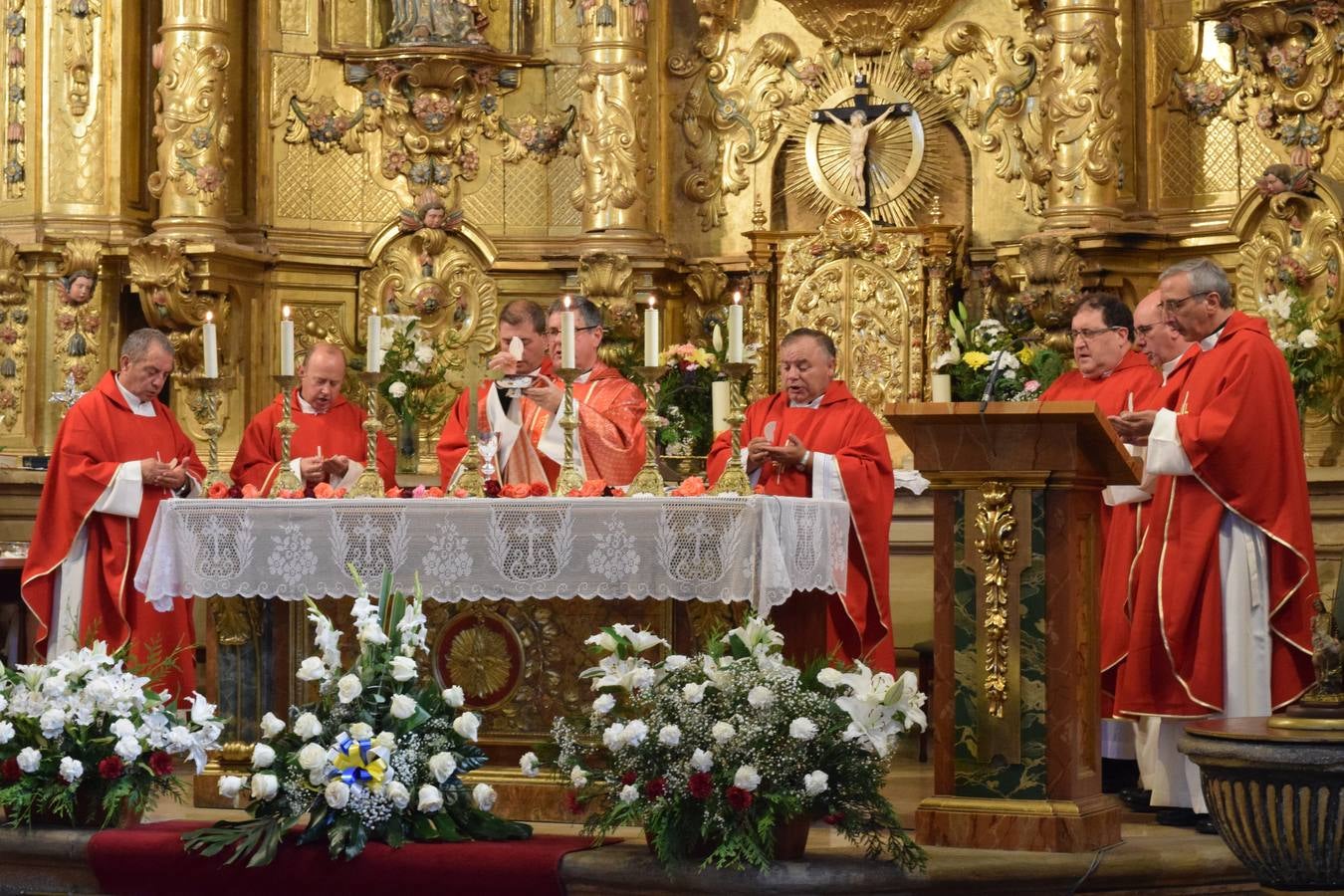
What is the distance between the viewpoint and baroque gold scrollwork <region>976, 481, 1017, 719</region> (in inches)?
261

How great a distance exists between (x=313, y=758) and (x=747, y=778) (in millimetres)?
1269

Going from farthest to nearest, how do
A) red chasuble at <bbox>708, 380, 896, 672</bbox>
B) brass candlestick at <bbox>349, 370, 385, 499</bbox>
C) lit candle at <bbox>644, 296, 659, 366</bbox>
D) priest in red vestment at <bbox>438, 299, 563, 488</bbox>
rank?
red chasuble at <bbox>708, 380, 896, 672</bbox> → priest in red vestment at <bbox>438, 299, 563, 488</bbox> → brass candlestick at <bbox>349, 370, 385, 499</bbox> → lit candle at <bbox>644, 296, 659, 366</bbox>

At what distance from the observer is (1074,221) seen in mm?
10914

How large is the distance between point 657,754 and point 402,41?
262 inches

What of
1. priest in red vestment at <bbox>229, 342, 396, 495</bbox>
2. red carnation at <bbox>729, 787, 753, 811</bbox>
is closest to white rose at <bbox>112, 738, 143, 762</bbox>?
red carnation at <bbox>729, 787, 753, 811</bbox>

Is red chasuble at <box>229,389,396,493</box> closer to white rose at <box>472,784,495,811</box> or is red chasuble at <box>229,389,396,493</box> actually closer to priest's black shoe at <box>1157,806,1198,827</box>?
white rose at <box>472,784,495,811</box>

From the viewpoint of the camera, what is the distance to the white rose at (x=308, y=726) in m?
6.36

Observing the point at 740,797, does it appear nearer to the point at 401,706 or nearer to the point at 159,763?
the point at 401,706

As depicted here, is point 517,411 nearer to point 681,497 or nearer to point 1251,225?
point 681,497

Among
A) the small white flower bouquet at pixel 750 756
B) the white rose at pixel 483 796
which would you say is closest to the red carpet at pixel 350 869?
the white rose at pixel 483 796

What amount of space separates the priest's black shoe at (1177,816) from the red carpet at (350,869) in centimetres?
212

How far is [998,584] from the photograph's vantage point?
6633 millimetres

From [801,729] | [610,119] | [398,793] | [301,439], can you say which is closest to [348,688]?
[398,793]

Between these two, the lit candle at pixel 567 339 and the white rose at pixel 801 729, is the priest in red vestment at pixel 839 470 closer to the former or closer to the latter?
the lit candle at pixel 567 339
